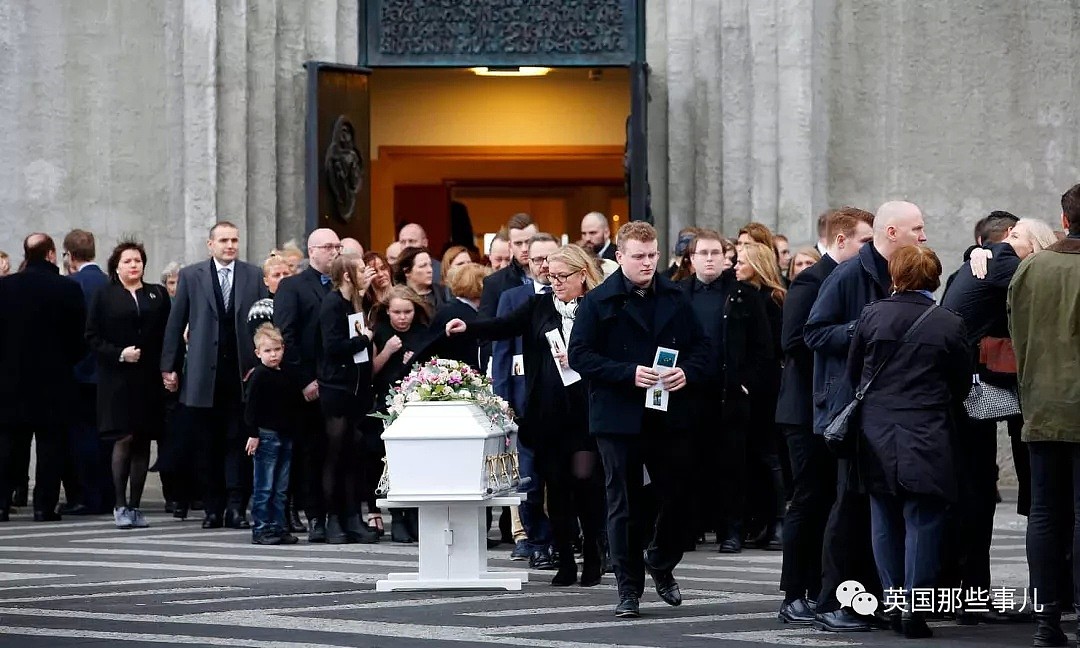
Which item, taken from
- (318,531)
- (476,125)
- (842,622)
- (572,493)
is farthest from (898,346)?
(476,125)

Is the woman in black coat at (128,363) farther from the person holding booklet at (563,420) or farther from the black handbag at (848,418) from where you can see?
the black handbag at (848,418)

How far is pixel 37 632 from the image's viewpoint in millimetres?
9312

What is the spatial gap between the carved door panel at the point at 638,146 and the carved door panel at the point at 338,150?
104 inches

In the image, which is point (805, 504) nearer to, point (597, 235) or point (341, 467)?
point (341, 467)

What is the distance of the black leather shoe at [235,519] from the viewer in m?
15.3

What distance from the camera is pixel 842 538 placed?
9.41 m

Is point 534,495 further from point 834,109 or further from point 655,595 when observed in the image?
point 834,109

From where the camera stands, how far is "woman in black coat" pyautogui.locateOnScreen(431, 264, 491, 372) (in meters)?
13.7

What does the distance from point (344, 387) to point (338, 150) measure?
5.25m

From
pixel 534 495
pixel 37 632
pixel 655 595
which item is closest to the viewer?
pixel 37 632

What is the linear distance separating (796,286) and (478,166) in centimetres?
1887

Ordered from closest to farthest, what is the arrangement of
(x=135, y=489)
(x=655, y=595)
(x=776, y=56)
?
(x=655, y=595)
(x=135, y=489)
(x=776, y=56)

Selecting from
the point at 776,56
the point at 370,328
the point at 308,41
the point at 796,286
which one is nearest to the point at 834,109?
the point at 776,56

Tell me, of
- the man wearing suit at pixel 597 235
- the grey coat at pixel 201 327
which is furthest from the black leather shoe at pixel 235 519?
the man wearing suit at pixel 597 235
